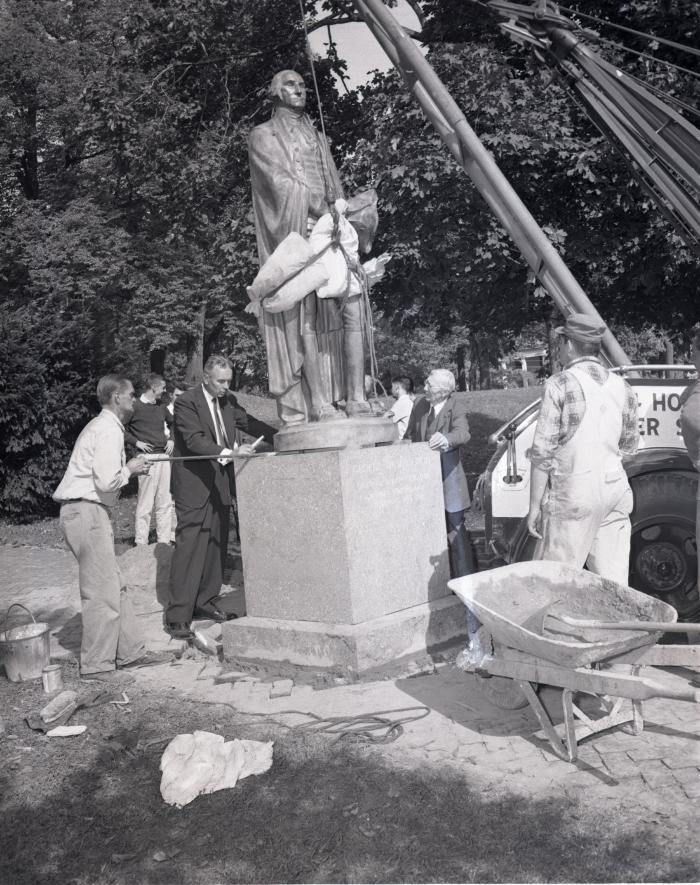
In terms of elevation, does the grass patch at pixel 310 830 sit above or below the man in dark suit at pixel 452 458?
below

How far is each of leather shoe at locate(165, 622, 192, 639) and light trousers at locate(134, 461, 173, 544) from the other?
144 inches

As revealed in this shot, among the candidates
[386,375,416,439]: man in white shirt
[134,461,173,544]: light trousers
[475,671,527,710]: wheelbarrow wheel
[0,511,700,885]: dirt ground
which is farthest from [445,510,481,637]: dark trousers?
[134,461,173,544]: light trousers

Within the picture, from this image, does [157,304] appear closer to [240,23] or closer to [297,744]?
[240,23]

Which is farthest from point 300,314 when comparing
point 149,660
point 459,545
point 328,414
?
point 149,660

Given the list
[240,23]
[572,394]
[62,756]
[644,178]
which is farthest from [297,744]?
[240,23]

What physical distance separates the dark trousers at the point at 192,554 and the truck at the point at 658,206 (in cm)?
222

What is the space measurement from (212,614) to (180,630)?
14.4 inches

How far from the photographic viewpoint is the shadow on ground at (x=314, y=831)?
10.4ft

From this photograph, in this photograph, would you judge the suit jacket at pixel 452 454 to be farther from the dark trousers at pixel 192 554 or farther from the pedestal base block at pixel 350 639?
the dark trousers at pixel 192 554

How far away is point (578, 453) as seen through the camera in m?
4.80

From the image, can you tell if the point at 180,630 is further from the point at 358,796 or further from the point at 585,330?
the point at 585,330

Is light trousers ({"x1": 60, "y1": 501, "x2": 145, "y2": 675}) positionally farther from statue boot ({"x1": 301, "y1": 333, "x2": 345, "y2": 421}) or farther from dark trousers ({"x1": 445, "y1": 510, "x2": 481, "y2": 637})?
dark trousers ({"x1": 445, "y1": 510, "x2": 481, "y2": 637})

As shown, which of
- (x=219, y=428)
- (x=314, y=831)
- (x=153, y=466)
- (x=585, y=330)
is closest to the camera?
(x=314, y=831)

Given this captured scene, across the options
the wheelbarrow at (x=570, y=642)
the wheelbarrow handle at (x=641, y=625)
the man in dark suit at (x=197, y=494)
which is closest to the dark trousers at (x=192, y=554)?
the man in dark suit at (x=197, y=494)
